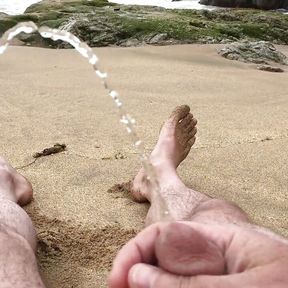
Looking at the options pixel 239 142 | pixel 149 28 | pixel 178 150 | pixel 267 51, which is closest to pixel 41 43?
pixel 149 28

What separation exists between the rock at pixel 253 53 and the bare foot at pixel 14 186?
4298 millimetres

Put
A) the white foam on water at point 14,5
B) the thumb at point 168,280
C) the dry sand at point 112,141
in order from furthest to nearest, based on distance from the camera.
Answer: the white foam on water at point 14,5 < the dry sand at point 112,141 < the thumb at point 168,280

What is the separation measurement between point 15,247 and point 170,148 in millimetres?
1112

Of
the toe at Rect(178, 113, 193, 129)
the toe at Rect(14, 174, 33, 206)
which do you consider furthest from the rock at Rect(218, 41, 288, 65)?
the toe at Rect(14, 174, 33, 206)

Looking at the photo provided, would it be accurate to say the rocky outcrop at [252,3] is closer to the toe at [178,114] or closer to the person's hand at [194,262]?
the toe at [178,114]

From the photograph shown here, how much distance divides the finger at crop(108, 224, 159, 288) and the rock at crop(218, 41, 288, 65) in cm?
532

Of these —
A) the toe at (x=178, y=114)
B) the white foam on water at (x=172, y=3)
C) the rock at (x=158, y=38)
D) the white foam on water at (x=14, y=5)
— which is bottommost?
the white foam on water at (x=172, y=3)

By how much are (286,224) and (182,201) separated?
1.65 ft

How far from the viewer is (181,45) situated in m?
7.11

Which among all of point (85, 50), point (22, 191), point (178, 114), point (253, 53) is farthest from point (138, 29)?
point (85, 50)

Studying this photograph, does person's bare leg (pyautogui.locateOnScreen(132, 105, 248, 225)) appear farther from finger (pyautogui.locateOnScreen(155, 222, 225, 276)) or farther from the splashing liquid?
finger (pyautogui.locateOnScreen(155, 222, 225, 276))

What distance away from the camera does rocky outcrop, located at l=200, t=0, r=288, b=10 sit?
18.0 metres

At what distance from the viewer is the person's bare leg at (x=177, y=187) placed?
1.79 metres

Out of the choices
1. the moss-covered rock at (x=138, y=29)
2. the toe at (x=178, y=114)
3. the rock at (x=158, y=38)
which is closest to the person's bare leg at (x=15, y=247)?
the toe at (x=178, y=114)
